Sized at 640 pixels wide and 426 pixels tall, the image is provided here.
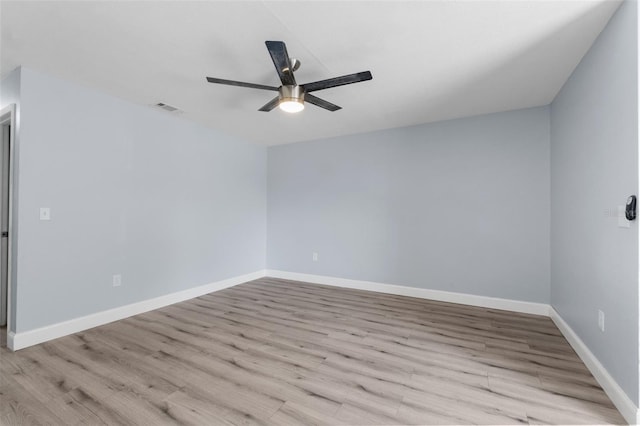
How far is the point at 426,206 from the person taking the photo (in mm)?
3945

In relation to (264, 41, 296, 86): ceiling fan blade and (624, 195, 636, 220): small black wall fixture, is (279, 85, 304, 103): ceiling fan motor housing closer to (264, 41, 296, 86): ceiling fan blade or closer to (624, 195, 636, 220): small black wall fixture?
(264, 41, 296, 86): ceiling fan blade

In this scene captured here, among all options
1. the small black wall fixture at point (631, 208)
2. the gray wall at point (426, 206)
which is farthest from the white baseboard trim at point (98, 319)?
the small black wall fixture at point (631, 208)

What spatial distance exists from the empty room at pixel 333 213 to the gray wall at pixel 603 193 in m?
0.02

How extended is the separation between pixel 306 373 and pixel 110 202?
2686 mm

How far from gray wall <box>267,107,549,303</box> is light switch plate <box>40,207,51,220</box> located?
3095mm

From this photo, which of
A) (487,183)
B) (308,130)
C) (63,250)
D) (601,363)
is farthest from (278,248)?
(601,363)

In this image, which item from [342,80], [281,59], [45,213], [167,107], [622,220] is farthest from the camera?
[167,107]

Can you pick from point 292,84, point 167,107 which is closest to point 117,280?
point 167,107

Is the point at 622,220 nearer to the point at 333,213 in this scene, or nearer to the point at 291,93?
the point at 291,93

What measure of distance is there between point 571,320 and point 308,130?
3.71 m

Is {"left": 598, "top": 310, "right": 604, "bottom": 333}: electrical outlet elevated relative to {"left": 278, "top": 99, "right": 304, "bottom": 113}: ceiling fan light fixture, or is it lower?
lower

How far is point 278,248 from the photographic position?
5.19 metres

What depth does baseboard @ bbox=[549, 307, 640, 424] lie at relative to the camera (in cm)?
157

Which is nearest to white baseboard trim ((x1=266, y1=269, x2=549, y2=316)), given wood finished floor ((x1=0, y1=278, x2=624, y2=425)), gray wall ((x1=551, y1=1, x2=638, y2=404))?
wood finished floor ((x1=0, y1=278, x2=624, y2=425))
